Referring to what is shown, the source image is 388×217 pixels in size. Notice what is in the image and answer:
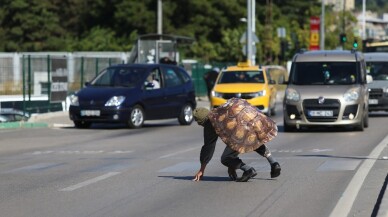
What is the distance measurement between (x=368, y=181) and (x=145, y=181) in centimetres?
306

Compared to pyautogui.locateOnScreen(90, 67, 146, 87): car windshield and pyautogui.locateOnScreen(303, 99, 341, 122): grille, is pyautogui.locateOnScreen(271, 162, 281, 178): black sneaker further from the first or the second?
pyautogui.locateOnScreen(90, 67, 146, 87): car windshield

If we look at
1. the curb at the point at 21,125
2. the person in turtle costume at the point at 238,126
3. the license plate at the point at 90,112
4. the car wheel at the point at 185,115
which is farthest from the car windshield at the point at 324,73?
the person in turtle costume at the point at 238,126

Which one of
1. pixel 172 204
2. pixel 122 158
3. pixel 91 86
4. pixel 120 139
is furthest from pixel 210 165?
pixel 91 86

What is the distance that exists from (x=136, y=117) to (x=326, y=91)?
5.35 meters

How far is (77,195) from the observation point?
1305 centimetres

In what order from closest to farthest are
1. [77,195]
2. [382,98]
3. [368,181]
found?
[77,195], [368,181], [382,98]

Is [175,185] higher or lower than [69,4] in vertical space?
lower

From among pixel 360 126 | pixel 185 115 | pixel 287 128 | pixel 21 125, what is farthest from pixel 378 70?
pixel 21 125

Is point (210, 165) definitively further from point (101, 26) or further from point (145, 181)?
point (101, 26)

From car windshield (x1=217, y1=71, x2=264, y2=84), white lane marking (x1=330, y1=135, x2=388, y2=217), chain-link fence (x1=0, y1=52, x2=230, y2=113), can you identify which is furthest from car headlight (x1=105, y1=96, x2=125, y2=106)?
white lane marking (x1=330, y1=135, x2=388, y2=217)

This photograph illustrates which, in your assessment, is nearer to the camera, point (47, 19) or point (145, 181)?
point (145, 181)

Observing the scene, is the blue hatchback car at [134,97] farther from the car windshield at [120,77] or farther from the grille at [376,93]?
the grille at [376,93]

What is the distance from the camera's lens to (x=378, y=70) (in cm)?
3319

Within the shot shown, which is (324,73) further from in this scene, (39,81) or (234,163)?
(234,163)
